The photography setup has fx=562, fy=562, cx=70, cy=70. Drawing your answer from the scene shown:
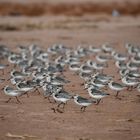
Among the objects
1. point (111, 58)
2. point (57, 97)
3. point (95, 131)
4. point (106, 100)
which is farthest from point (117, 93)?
point (111, 58)

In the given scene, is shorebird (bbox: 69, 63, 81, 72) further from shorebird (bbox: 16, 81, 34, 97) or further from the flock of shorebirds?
shorebird (bbox: 16, 81, 34, 97)

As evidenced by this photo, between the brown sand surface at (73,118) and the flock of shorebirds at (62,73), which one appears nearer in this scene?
the brown sand surface at (73,118)

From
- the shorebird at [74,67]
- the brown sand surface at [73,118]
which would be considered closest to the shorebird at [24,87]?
the brown sand surface at [73,118]

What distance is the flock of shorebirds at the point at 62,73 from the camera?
1577 cm

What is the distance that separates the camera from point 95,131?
1309 centimetres

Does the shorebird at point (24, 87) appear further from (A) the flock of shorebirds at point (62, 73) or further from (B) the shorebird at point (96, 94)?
(B) the shorebird at point (96, 94)

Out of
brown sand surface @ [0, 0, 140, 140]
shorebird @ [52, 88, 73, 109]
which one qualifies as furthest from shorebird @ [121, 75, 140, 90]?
shorebird @ [52, 88, 73, 109]

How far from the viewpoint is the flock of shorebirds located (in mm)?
15766

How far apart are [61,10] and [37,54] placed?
21.6 metres

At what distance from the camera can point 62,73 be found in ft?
67.0

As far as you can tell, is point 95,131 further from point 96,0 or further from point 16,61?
point 96,0

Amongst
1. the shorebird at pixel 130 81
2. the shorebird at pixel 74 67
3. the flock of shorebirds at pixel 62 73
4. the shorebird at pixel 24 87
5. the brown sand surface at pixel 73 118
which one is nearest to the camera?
the brown sand surface at pixel 73 118

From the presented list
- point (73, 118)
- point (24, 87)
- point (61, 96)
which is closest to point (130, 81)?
point (61, 96)

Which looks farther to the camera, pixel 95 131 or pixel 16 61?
pixel 16 61
